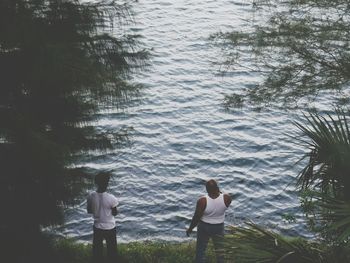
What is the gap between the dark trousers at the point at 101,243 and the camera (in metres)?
9.58

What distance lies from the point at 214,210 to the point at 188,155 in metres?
11.0

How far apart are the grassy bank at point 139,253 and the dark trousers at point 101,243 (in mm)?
464

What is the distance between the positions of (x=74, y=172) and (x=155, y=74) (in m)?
16.7

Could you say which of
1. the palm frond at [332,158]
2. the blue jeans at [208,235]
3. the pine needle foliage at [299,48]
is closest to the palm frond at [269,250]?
the palm frond at [332,158]

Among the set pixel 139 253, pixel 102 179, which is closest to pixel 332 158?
pixel 102 179

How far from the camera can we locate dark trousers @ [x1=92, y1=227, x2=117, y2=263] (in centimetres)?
958

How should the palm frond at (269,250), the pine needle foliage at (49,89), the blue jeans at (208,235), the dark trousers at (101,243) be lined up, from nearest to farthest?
the palm frond at (269,250), the pine needle foliage at (49,89), the blue jeans at (208,235), the dark trousers at (101,243)

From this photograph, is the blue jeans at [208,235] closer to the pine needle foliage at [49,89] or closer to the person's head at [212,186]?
the person's head at [212,186]

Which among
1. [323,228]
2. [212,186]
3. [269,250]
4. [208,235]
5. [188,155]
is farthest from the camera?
[188,155]

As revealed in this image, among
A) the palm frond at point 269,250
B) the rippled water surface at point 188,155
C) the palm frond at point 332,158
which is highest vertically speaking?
the palm frond at point 332,158

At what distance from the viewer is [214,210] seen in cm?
919

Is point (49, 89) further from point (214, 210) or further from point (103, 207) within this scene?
point (214, 210)

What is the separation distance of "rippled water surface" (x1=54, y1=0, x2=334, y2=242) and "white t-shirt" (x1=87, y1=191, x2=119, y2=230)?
322cm

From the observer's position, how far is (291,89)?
10773mm
